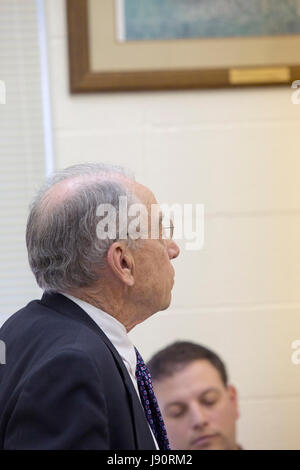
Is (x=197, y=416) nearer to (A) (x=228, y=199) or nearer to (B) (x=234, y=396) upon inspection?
(B) (x=234, y=396)

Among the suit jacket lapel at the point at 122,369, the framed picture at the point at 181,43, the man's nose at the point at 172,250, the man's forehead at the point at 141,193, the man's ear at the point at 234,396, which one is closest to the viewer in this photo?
the suit jacket lapel at the point at 122,369

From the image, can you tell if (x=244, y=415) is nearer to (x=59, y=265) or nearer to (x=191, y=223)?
(x=191, y=223)

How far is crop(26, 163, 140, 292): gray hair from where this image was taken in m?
1.14

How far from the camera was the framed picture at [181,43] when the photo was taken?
200 centimetres

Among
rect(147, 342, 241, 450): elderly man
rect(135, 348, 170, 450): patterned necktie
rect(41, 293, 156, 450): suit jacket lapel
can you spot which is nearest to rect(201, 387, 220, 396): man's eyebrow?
rect(147, 342, 241, 450): elderly man

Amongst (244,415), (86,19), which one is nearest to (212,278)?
(244,415)

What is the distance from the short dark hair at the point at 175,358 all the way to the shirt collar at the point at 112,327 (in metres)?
0.89

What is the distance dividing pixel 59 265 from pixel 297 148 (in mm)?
1146

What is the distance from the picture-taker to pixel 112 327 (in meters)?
1.17

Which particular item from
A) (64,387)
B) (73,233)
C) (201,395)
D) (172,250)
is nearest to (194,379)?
(201,395)

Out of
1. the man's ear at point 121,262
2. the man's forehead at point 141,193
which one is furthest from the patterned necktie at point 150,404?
the man's forehead at point 141,193

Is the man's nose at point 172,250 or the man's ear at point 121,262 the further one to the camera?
the man's nose at point 172,250

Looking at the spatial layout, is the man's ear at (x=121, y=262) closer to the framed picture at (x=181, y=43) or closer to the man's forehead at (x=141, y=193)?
the man's forehead at (x=141, y=193)

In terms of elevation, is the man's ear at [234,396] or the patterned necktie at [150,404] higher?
the patterned necktie at [150,404]
